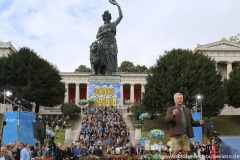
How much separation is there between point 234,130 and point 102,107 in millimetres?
19356

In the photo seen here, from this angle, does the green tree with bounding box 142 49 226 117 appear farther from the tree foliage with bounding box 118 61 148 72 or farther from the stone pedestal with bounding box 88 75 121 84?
the tree foliage with bounding box 118 61 148 72

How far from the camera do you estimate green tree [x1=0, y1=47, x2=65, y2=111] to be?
53.0 m

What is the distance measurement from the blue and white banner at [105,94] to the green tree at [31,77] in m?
17.6

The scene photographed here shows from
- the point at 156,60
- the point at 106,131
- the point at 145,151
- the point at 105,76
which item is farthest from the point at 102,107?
the point at 156,60

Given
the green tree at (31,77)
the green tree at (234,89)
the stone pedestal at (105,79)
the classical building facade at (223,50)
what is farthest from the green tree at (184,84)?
the classical building facade at (223,50)

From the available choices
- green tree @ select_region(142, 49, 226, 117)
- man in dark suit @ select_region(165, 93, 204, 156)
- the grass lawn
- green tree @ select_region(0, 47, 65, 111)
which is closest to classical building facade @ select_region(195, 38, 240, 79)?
the grass lawn

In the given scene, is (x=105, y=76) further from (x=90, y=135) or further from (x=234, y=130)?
(x=234, y=130)

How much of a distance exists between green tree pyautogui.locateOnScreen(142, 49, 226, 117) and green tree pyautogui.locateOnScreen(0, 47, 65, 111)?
1450 cm

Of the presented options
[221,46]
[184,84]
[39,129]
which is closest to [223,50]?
[221,46]

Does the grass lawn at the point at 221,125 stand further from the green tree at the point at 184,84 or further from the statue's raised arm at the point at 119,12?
the statue's raised arm at the point at 119,12

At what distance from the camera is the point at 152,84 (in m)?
48.4

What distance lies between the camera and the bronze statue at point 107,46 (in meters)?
37.2

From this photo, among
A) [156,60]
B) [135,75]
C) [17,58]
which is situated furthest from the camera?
[135,75]

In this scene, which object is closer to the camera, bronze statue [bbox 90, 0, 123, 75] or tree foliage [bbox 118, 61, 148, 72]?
bronze statue [bbox 90, 0, 123, 75]
